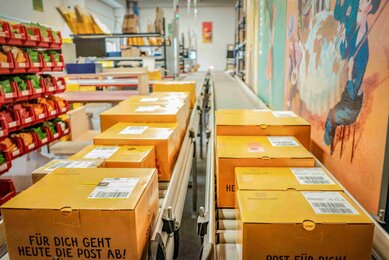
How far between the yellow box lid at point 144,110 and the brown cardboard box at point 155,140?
196 millimetres

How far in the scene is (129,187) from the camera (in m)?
0.95

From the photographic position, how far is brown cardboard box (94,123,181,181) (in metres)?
1.45

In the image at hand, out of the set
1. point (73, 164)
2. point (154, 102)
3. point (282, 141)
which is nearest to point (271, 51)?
point (154, 102)

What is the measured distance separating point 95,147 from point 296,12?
1.68m

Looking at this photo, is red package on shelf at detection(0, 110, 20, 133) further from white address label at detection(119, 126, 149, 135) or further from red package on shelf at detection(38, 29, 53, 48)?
white address label at detection(119, 126, 149, 135)

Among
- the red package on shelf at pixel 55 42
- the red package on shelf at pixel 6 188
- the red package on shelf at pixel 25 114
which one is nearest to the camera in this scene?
the red package on shelf at pixel 6 188

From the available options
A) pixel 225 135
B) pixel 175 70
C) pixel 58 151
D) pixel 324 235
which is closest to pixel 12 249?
pixel 324 235

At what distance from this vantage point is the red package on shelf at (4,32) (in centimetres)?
329

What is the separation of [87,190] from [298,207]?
584mm

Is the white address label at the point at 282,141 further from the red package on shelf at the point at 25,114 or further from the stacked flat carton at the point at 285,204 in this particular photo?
the red package on shelf at the point at 25,114

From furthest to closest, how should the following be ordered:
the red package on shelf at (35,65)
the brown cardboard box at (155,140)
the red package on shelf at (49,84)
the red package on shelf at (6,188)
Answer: the red package on shelf at (49,84)
the red package on shelf at (35,65)
the red package on shelf at (6,188)
the brown cardboard box at (155,140)

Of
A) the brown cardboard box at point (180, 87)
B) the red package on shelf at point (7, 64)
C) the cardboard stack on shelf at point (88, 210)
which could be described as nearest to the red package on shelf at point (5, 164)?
the red package on shelf at point (7, 64)

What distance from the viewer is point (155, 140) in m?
1.45

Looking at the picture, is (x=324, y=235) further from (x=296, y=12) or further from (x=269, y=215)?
(x=296, y=12)
